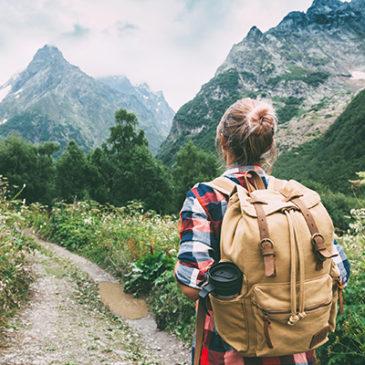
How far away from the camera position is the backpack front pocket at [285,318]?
38.8 inches

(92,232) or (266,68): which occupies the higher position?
(266,68)

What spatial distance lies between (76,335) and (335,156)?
87833 mm

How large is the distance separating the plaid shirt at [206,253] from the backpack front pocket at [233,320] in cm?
12

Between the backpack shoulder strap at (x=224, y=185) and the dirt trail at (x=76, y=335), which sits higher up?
the backpack shoulder strap at (x=224, y=185)

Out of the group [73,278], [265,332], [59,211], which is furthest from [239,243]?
[59,211]

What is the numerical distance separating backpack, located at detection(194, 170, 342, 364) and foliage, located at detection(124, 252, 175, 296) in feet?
12.3

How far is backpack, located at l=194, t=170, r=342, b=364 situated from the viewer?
980 millimetres

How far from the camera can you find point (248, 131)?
132 cm

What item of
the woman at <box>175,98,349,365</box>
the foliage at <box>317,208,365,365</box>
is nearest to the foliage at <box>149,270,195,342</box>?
the foliage at <box>317,208,365,365</box>

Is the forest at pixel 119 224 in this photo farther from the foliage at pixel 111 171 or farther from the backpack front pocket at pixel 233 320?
the backpack front pocket at pixel 233 320

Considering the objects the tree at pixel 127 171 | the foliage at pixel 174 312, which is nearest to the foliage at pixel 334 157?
the tree at pixel 127 171

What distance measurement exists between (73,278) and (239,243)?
5193 millimetres

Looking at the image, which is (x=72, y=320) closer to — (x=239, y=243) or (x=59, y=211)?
(x=239, y=243)

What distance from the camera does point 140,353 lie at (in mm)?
3131
